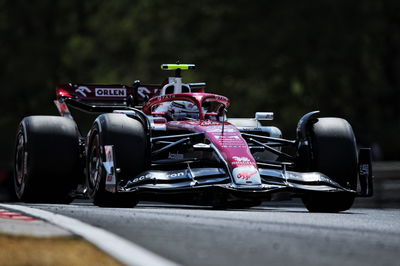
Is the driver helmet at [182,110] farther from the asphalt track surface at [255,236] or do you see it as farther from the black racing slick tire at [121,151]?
the asphalt track surface at [255,236]

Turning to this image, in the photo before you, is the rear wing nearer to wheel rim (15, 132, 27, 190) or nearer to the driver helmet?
wheel rim (15, 132, 27, 190)

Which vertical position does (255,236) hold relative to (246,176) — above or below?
below

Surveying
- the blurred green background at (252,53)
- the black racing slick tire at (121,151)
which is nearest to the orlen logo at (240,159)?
the black racing slick tire at (121,151)

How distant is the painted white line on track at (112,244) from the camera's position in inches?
247

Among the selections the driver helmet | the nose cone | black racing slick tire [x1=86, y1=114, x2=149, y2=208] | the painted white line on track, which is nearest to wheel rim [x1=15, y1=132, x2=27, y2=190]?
black racing slick tire [x1=86, y1=114, x2=149, y2=208]

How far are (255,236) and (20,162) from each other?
681 cm

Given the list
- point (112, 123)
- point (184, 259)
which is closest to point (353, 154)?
point (112, 123)

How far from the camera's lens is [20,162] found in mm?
14141

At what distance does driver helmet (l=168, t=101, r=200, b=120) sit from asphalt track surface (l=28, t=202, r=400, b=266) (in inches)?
140

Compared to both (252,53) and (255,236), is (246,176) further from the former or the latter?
(252,53)

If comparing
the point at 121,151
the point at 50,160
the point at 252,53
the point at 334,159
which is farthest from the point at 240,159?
the point at 252,53

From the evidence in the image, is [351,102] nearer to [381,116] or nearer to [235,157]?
[381,116]

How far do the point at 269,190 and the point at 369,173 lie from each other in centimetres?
185

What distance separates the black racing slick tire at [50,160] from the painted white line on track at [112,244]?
448 cm
